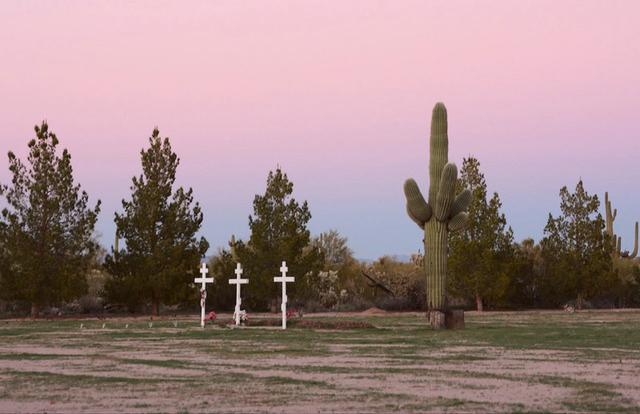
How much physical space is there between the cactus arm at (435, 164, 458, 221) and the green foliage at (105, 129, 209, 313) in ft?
55.0

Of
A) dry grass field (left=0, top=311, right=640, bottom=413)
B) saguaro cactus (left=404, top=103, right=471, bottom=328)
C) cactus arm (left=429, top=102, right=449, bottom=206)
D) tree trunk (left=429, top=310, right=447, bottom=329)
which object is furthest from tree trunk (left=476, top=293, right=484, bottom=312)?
dry grass field (left=0, top=311, right=640, bottom=413)

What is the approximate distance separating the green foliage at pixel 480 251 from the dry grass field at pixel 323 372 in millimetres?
21043

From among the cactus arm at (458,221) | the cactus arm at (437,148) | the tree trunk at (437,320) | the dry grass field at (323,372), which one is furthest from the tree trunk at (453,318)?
the cactus arm at (437,148)

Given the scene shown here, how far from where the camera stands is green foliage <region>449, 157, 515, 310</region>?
172ft

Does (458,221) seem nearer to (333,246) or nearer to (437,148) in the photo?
(437,148)

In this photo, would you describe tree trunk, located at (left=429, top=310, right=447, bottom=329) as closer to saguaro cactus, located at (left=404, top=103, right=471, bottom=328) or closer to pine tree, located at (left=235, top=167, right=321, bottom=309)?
saguaro cactus, located at (left=404, top=103, right=471, bottom=328)

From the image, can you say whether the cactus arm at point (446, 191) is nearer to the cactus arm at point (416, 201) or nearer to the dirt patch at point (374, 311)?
the cactus arm at point (416, 201)

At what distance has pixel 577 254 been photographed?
55.0 m

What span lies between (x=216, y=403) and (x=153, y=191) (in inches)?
1404

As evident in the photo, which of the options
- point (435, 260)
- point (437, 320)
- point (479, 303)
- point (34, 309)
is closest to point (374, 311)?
point (479, 303)

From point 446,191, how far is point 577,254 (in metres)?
22.8

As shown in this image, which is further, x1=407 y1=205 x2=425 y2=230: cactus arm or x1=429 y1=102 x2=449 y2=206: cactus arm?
x1=407 y1=205 x2=425 y2=230: cactus arm

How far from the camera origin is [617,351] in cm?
2327

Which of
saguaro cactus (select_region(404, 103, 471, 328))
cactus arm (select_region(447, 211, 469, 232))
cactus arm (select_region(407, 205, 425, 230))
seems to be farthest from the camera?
cactus arm (select_region(407, 205, 425, 230))
